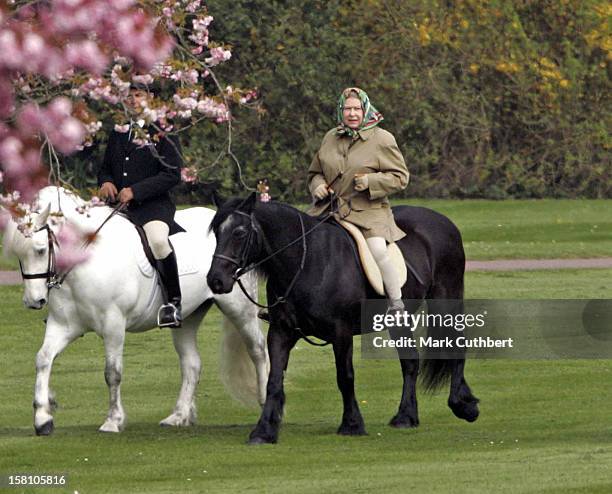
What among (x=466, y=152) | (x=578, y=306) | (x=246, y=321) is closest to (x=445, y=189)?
(x=466, y=152)

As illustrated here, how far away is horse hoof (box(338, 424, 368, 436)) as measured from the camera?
1355 cm

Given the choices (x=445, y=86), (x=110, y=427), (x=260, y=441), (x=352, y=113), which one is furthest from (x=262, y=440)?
(x=445, y=86)

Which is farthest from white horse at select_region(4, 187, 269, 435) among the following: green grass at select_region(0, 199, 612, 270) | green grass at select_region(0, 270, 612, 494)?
green grass at select_region(0, 199, 612, 270)

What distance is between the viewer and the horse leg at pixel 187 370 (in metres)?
14.6

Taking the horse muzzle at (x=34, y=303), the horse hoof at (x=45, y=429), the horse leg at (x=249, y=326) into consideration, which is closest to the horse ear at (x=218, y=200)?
the horse muzzle at (x=34, y=303)

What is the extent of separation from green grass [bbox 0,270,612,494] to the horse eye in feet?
4.83

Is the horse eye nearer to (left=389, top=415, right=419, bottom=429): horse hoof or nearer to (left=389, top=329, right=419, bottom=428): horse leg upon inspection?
(left=389, top=329, right=419, bottom=428): horse leg

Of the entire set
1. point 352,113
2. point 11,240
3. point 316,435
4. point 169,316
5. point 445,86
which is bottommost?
point 445,86

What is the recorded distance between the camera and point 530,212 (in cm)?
3847

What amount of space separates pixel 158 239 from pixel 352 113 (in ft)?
5.93

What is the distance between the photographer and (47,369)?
44.7ft

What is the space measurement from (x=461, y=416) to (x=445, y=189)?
2714cm

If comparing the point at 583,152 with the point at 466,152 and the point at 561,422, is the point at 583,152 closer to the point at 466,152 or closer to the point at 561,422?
the point at 466,152

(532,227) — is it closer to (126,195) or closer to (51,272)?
(126,195)
